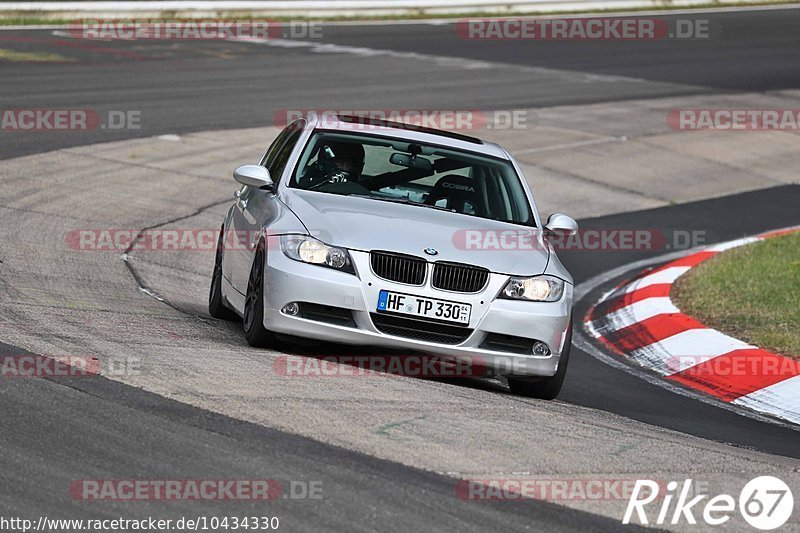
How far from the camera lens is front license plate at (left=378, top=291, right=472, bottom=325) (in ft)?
25.9

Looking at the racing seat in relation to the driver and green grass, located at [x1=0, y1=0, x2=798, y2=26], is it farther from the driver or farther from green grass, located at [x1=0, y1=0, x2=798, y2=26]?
green grass, located at [x1=0, y1=0, x2=798, y2=26]

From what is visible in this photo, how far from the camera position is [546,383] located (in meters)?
8.42

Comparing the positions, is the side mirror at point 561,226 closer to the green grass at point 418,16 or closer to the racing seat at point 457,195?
the racing seat at point 457,195

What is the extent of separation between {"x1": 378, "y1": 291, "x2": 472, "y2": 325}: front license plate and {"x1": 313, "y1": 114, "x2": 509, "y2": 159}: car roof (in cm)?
186

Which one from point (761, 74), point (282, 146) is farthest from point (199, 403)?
point (761, 74)

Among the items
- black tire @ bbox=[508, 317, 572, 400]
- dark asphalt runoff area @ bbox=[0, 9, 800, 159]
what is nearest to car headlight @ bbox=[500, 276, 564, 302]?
black tire @ bbox=[508, 317, 572, 400]

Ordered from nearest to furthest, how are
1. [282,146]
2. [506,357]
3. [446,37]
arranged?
[506,357] < [282,146] < [446,37]

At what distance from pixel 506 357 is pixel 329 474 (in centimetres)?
266

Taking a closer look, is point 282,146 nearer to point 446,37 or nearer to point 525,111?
point 525,111

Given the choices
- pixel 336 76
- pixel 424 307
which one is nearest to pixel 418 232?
pixel 424 307

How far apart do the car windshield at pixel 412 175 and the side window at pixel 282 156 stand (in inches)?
6.7

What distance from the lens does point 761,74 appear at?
91.5ft

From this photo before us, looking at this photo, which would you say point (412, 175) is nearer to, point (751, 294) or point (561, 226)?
point (561, 226)

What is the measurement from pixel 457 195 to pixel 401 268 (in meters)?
1.35
